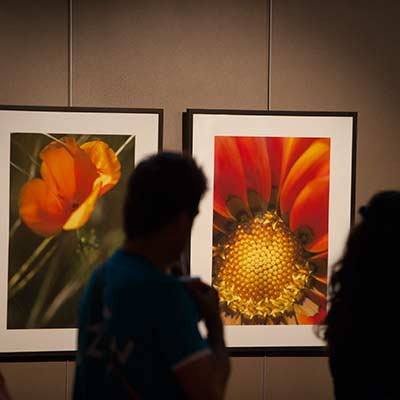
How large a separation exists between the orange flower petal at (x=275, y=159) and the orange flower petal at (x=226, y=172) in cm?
12

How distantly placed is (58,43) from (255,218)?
1043 millimetres

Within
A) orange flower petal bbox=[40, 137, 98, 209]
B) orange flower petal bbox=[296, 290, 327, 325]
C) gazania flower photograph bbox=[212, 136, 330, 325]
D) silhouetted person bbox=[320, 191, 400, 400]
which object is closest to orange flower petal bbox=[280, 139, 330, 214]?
gazania flower photograph bbox=[212, 136, 330, 325]

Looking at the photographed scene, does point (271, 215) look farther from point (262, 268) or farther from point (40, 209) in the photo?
point (40, 209)

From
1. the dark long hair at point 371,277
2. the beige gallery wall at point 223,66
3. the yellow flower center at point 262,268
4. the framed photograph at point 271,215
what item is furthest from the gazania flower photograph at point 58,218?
the dark long hair at point 371,277

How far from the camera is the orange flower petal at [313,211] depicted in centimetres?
305

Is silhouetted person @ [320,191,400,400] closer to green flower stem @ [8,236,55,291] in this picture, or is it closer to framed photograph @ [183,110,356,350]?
framed photograph @ [183,110,356,350]

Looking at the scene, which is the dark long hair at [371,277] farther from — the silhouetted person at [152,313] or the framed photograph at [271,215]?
the framed photograph at [271,215]

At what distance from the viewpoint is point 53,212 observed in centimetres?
291

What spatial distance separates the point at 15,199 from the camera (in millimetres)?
2898

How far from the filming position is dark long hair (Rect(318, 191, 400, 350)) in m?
1.60

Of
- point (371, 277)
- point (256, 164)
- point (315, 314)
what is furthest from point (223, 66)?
point (371, 277)

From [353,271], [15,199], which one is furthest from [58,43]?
[353,271]

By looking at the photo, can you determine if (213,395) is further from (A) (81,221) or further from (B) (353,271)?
(A) (81,221)

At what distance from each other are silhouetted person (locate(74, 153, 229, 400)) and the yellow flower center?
4.92 ft
